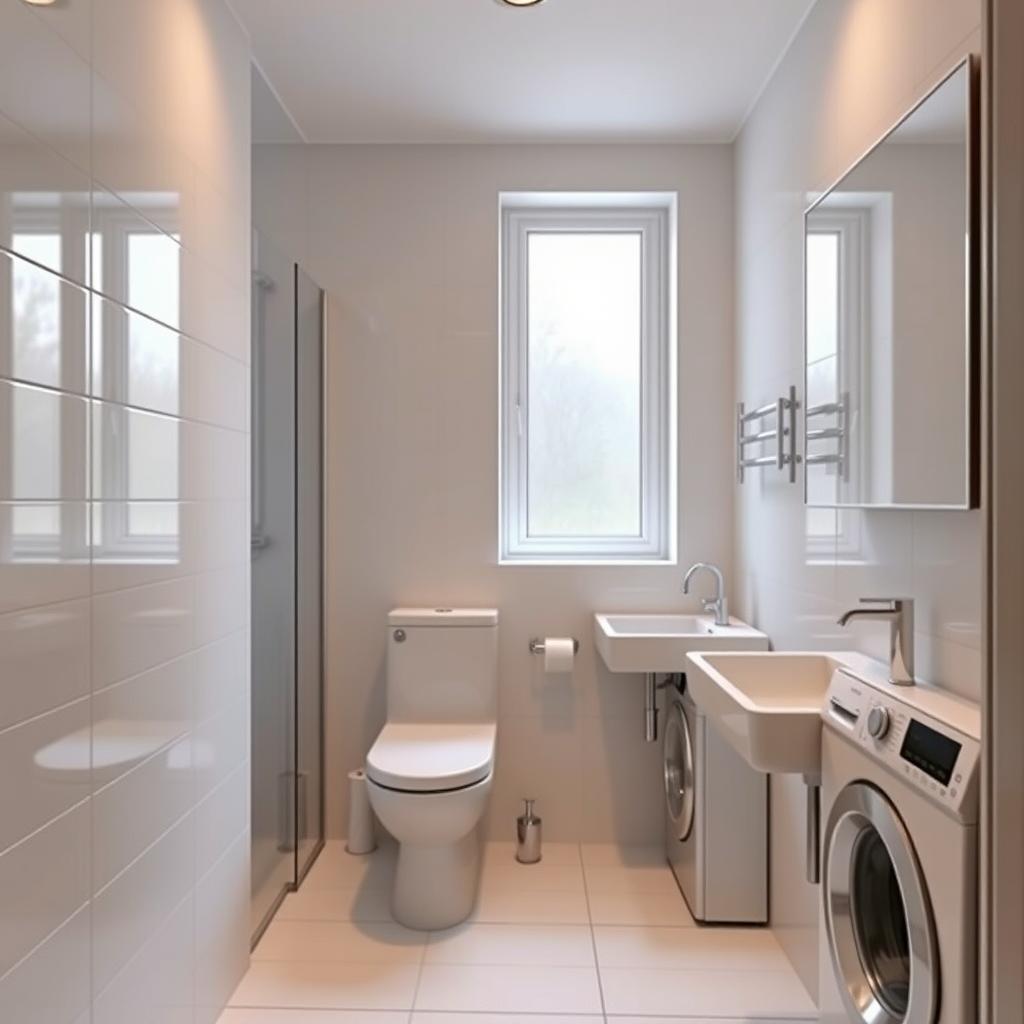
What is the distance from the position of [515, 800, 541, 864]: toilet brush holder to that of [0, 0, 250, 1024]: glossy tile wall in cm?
98

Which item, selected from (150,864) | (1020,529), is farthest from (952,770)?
(150,864)

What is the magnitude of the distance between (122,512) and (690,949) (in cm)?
184

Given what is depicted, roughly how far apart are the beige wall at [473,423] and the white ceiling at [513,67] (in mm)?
136

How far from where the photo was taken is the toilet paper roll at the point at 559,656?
2.64m

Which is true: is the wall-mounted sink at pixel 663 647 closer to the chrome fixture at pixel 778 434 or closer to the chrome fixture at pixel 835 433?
the chrome fixture at pixel 778 434

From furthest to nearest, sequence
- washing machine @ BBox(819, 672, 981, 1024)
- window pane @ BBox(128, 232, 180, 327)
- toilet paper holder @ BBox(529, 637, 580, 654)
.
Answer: toilet paper holder @ BBox(529, 637, 580, 654) → window pane @ BBox(128, 232, 180, 327) → washing machine @ BBox(819, 672, 981, 1024)

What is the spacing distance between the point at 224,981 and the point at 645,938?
43.7 inches

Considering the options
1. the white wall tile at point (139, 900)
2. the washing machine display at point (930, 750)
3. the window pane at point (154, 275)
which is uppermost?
the window pane at point (154, 275)

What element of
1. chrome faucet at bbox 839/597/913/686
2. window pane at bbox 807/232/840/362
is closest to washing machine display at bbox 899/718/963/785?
chrome faucet at bbox 839/597/913/686

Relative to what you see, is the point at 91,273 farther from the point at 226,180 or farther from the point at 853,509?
the point at 853,509

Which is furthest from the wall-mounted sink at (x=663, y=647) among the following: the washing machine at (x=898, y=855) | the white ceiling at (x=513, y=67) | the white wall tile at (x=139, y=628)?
the white ceiling at (x=513, y=67)

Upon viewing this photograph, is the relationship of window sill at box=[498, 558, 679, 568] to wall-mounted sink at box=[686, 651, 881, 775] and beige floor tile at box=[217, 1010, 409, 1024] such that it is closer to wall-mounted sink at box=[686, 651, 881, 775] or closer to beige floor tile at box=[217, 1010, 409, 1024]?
wall-mounted sink at box=[686, 651, 881, 775]

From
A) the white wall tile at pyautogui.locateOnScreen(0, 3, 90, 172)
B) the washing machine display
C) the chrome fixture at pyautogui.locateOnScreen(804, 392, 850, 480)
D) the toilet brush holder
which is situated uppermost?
the white wall tile at pyautogui.locateOnScreen(0, 3, 90, 172)

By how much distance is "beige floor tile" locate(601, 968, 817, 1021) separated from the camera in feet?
6.26
